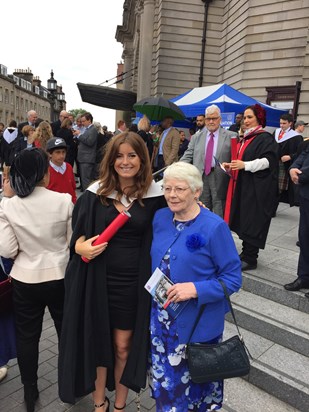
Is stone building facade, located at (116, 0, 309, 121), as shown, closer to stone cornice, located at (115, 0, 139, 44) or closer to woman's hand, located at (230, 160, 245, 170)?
woman's hand, located at (230, 160, 245, 170)

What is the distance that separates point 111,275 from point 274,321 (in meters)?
2.04

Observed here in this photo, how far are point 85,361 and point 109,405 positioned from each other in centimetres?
71

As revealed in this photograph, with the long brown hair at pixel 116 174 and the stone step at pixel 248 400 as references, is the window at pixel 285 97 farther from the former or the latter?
the long brown hair at pixel 116 174

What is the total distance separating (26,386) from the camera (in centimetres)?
254

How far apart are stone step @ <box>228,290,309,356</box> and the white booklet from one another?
5.73 ft

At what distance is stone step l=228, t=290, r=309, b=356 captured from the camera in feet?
10.3

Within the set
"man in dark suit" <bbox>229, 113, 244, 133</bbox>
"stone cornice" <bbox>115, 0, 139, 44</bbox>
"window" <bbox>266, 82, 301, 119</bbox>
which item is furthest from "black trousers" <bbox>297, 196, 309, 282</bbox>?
"stone cornice" <bbox>115, 0, 139, 44</bbox>

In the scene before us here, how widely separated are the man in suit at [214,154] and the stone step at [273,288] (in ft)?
3.05

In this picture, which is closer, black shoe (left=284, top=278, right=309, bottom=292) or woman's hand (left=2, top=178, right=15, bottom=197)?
woman's hand (left=2, top=178, right=15, bottom=197)

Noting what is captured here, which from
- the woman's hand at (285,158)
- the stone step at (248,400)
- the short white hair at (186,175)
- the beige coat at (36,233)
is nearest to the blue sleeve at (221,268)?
the short white hair at (186,175)

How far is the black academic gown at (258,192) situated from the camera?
12.6 ft

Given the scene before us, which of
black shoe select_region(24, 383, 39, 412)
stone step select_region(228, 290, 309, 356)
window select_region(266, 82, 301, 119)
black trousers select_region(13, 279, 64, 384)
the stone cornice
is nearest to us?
black trousers select_region(13, 279, 64, 384)

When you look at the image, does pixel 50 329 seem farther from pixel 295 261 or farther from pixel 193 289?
pixel 295 261

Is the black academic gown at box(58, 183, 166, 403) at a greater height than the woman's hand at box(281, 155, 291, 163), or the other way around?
the woman's hand at box(281, 155, 291, 163)
